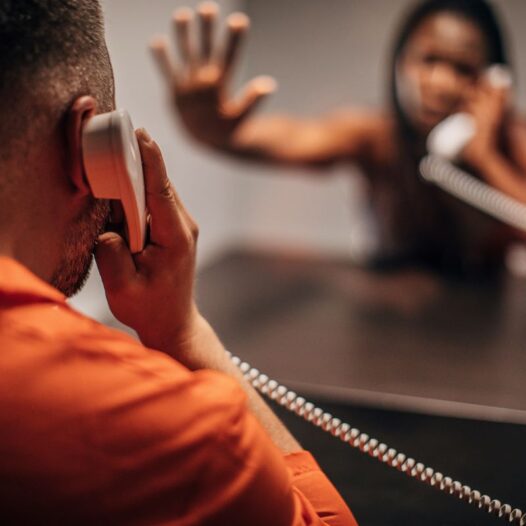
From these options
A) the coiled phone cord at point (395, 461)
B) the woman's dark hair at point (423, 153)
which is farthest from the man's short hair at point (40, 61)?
the woman's dark hair at point (423, 153)

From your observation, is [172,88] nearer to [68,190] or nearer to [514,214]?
[514,214]

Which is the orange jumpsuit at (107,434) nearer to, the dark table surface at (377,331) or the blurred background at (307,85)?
the dark table surface at (377,331)

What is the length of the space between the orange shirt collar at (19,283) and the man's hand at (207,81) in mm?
868

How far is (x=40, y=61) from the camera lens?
46cm

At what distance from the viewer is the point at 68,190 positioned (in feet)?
1.63

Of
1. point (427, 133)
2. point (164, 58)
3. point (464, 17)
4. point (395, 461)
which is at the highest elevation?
point (464, 17)

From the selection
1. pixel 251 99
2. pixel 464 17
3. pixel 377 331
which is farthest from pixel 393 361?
pixel 464 17

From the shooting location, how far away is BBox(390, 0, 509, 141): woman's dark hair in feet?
6.21

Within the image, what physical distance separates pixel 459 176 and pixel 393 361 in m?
0.67

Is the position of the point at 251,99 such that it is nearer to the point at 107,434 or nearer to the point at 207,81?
the point at 207,81

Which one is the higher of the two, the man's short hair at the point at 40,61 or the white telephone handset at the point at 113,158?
the man's short hair at the point at 40,61

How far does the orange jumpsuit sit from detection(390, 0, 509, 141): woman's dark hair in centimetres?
158

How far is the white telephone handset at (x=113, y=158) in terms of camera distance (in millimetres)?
479

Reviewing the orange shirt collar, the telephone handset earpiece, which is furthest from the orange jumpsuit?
the telephone handset earpiece
